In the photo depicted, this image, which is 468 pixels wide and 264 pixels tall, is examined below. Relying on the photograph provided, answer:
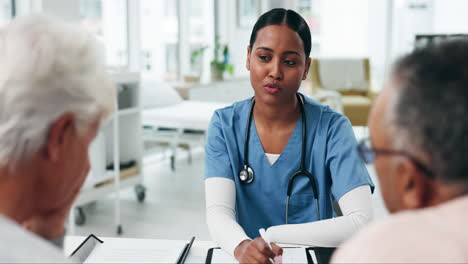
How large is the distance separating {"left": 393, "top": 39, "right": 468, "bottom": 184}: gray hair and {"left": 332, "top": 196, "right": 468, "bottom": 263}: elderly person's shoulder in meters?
0.04

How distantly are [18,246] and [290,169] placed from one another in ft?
2.78

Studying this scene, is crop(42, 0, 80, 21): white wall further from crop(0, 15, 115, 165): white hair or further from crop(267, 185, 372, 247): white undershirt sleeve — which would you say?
crop(0, 15, 115, 165): white hair

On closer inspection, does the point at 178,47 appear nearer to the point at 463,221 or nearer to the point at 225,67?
the point at 225,67

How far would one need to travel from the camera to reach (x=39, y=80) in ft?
2.01

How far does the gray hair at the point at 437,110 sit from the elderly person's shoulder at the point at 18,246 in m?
0.43

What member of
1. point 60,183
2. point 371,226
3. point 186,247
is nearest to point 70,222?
point 186,247

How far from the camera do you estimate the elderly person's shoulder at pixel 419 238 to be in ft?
1.57

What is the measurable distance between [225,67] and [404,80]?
4872mm

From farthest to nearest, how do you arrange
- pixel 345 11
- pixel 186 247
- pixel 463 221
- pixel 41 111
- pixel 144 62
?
pixel 345 11 → pixel 144 62 → pixel 186 247 → pixel 41 111 → pixel 463 221

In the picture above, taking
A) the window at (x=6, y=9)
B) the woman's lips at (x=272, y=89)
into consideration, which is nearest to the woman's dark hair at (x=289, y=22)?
the woman's lips at (x=272, y=89)

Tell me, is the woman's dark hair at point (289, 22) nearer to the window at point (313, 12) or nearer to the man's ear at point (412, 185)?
the man's ear at point (412, 185)

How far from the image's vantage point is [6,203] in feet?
2.14

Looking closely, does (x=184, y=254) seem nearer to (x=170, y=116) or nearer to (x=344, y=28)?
(x=170, y=116)

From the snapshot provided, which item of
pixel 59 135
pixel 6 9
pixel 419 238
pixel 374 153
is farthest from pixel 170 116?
pixel 419 238
